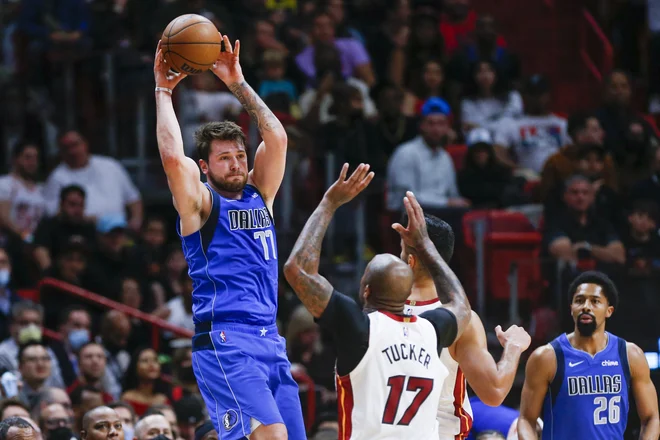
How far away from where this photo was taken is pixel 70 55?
15906 millimetres

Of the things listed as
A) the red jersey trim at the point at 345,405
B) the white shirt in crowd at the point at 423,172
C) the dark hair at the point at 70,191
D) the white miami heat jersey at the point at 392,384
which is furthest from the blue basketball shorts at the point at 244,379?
the dark hair at the point at 70,191

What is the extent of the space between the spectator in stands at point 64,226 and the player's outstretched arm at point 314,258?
7901 mm

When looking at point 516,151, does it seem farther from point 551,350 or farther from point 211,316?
point 211,316

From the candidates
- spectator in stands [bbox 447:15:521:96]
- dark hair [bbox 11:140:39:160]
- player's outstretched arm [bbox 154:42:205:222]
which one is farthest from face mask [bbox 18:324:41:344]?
spectator in stands [bbox 447:15:521:96]

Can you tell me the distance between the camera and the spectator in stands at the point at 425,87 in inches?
642

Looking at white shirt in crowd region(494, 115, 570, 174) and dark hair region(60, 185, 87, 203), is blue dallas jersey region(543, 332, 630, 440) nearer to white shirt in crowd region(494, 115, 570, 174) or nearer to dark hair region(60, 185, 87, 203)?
dark hair region(60, 185, 87, 203)

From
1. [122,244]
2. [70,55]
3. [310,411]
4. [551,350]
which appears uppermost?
[70,55]

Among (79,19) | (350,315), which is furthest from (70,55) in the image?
(350,315)

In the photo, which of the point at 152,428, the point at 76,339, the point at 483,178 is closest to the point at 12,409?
the point at 152,428

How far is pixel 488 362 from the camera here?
7.07m

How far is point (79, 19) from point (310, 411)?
6.70m

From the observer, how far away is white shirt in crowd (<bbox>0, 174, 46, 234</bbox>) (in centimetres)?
1470

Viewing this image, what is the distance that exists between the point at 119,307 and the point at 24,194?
217cm

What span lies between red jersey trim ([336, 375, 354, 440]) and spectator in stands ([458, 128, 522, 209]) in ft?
27.0
